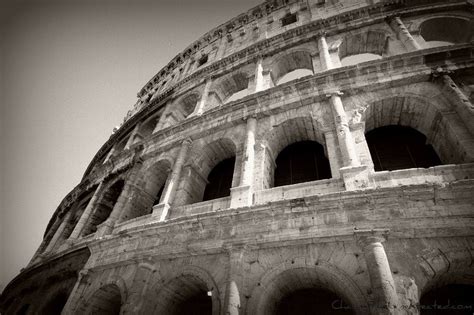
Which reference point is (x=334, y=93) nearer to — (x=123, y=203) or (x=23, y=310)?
(x=123, y=203)

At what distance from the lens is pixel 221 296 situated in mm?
4816

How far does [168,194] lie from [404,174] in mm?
5649

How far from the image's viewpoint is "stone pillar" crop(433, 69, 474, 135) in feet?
18.0

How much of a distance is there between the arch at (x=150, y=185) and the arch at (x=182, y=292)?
3740mm

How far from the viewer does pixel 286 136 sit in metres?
7.80

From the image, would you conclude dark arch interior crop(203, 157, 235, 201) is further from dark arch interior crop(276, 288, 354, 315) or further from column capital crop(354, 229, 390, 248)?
column capital crop(354, 229, 390, 248)

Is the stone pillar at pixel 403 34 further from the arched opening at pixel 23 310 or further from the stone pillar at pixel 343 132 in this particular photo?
the arched opening at pixel 23 310

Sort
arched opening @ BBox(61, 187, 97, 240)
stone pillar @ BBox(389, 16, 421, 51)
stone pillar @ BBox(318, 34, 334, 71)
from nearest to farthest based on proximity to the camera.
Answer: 1. stone pillar @ BBox(389, 16, 421, 51)
2. stone pillar @ BBox(318, 34, 334, 71)
3. arched opening @ BBox(61, 187, 97, 240)

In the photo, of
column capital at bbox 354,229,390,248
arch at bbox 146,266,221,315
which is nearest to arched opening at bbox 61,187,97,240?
arch at bbox 146,266,221,315

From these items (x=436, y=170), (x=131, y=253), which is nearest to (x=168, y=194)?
(x=131, y=253)

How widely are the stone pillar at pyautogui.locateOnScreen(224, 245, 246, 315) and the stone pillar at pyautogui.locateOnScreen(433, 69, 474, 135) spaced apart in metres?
5.25

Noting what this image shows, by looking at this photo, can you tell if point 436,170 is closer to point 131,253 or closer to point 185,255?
point 185,255

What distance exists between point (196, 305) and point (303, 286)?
2591 millimetres

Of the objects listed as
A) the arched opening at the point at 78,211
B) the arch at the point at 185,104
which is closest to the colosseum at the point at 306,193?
the arched opening at the point at 78,211
